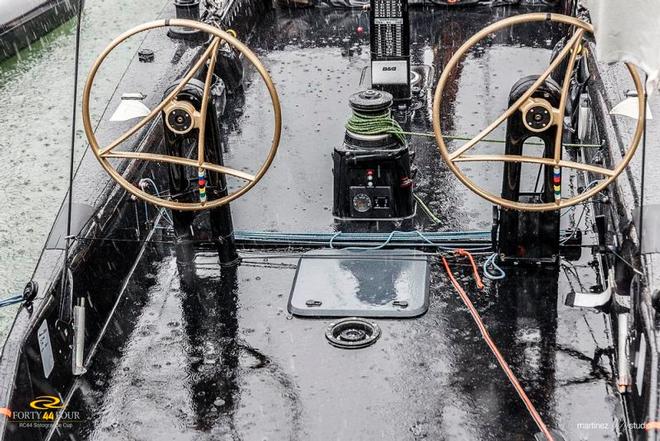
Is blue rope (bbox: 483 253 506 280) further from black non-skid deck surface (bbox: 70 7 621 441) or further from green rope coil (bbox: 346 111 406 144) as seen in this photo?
green rope coil (bbox: 346 111 406 144)

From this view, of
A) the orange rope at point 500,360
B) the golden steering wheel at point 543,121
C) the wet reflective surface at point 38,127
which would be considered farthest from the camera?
the wet reflective surface at point 38,127

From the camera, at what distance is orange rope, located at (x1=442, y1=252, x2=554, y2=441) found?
388cm

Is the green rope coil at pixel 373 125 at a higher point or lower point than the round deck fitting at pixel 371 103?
lower

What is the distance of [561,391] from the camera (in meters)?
4.09

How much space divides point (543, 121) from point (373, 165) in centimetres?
110

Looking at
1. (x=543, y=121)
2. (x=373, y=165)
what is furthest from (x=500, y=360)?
(x=373, y=165)

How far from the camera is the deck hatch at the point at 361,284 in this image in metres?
4.59

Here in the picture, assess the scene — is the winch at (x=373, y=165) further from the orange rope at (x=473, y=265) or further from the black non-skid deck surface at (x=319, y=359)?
the orange rope at (x=473, y=265)

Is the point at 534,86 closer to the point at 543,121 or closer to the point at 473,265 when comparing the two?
the point at 543,121

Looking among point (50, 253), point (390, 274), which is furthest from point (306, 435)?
point (50, 253)

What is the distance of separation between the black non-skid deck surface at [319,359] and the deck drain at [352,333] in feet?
0.15

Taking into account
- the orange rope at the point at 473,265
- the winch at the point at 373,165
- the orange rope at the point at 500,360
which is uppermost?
the winch at the point at 373,165

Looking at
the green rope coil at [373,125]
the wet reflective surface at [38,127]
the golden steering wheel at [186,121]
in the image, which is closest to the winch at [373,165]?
the green rope coil at [373,125]

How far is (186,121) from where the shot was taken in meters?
4.58
